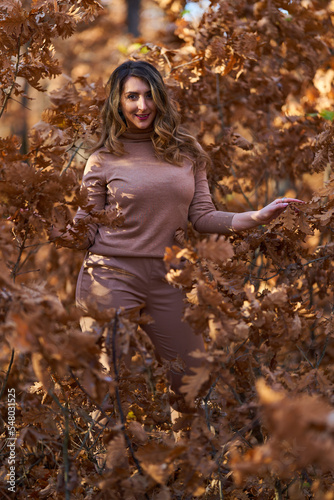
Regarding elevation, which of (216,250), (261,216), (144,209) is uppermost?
(216,250)

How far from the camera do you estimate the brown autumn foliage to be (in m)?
1.46

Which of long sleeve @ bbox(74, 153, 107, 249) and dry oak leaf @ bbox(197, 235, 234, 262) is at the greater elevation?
dry oak leaf @ bbox(197, 235, 234, 262)

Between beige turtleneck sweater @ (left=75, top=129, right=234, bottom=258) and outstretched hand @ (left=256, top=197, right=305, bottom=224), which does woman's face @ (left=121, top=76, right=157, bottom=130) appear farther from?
outstretched hand @ (left=256, top=197, right=305, bottom=224)

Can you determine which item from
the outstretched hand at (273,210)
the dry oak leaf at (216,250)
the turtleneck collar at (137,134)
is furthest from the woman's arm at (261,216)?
the dry oak leaf at (216,250)

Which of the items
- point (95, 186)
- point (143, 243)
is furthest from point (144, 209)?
point (95, 186)

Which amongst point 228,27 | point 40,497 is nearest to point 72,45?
point 228,27

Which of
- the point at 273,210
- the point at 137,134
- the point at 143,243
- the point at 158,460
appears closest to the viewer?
the point at 158,460

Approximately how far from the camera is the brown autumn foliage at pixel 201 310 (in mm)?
1458

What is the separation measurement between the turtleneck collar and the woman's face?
0.19 ft

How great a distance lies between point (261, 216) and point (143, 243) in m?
0.60

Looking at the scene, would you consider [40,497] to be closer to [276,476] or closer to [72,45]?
[276,476]

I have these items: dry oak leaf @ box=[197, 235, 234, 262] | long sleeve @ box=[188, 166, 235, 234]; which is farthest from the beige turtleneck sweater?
dry oak leaf @ box=[197, 235, 234, 262]

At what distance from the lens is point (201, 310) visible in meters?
1.61

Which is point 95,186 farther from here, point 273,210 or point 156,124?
point 273,210
